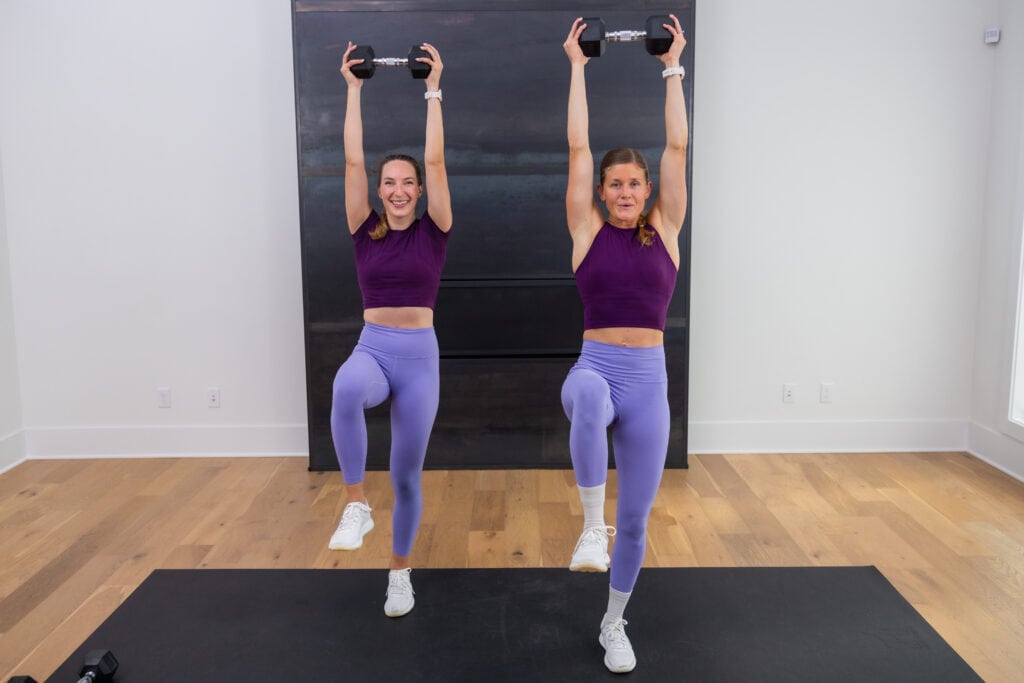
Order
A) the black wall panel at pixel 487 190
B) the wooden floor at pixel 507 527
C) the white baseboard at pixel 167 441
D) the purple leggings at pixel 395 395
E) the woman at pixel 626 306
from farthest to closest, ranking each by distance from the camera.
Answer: the white baseboard at pixel 167 441
the black wall panel at pixel 487 190
the wooden floor at pixel 507 527
the purple leggings at pixel 395 395
the woman at pixel 626 306

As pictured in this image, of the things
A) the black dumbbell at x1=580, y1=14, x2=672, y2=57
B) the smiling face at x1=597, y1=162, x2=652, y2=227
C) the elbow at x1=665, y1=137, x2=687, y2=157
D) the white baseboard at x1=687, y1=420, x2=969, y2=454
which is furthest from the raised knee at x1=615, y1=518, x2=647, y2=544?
the white baseboard at x1=687, y1=420, x2=969, y2=454

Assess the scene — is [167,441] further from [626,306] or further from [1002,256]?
[1002,256]

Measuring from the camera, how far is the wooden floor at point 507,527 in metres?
2.96

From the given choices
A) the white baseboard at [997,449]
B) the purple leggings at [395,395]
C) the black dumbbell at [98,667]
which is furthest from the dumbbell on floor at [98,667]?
the white baseboard at [997,449]

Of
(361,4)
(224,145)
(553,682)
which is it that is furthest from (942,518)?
(224,145)

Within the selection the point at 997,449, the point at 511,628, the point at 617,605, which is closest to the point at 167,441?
the point at 511,628

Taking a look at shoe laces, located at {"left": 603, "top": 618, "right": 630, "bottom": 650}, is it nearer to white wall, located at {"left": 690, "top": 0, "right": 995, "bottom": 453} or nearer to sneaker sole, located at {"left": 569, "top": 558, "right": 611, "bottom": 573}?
sneaker sole, located at {"left": 569, "top": 558, "right": 611, "bottom": 573}

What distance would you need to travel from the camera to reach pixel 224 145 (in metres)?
4.65

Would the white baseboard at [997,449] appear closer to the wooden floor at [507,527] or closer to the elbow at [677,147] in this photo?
the wooden floor at [507,527]

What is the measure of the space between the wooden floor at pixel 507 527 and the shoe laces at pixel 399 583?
0.45 meters

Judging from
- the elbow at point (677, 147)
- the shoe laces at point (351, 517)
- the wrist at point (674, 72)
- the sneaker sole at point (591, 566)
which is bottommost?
the sneaker sole at point (591, 566)

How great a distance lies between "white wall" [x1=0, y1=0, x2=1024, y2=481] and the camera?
4.59 m

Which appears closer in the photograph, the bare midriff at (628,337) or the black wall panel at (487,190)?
the bare midriff at (628,337)

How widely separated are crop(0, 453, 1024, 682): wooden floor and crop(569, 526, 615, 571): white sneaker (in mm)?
1067
